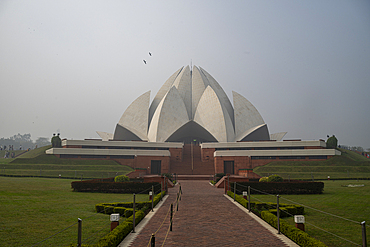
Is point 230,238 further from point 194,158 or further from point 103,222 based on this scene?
point 194,158

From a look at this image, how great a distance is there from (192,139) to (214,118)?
27.2 ft

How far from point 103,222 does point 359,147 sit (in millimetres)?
131571

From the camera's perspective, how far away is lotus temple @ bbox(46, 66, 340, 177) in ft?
95.0

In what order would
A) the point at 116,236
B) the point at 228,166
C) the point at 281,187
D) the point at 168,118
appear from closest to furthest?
1. the point at 116,236
2. the point at 281,187
3. the point at 228,166
4. the point at 168,118

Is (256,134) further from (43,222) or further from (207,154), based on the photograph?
(43,222)

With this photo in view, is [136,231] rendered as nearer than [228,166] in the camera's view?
Yes

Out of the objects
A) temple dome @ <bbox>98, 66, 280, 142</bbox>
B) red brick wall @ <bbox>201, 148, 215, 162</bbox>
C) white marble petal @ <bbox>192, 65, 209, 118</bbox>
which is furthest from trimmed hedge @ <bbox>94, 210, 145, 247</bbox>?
white marble petal @ <bbox>192, 65, 209, 118</bbox>

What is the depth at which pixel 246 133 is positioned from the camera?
38.2 meters

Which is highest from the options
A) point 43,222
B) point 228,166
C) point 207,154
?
point 207,154

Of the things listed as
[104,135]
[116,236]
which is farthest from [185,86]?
[116,236]

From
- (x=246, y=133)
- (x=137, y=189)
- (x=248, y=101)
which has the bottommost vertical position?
(x=137, y=189)

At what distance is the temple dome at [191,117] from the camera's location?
37.1 m

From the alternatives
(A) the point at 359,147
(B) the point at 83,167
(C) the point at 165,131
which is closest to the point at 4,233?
(B) the point at 83,167

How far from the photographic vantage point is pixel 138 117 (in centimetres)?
4072
